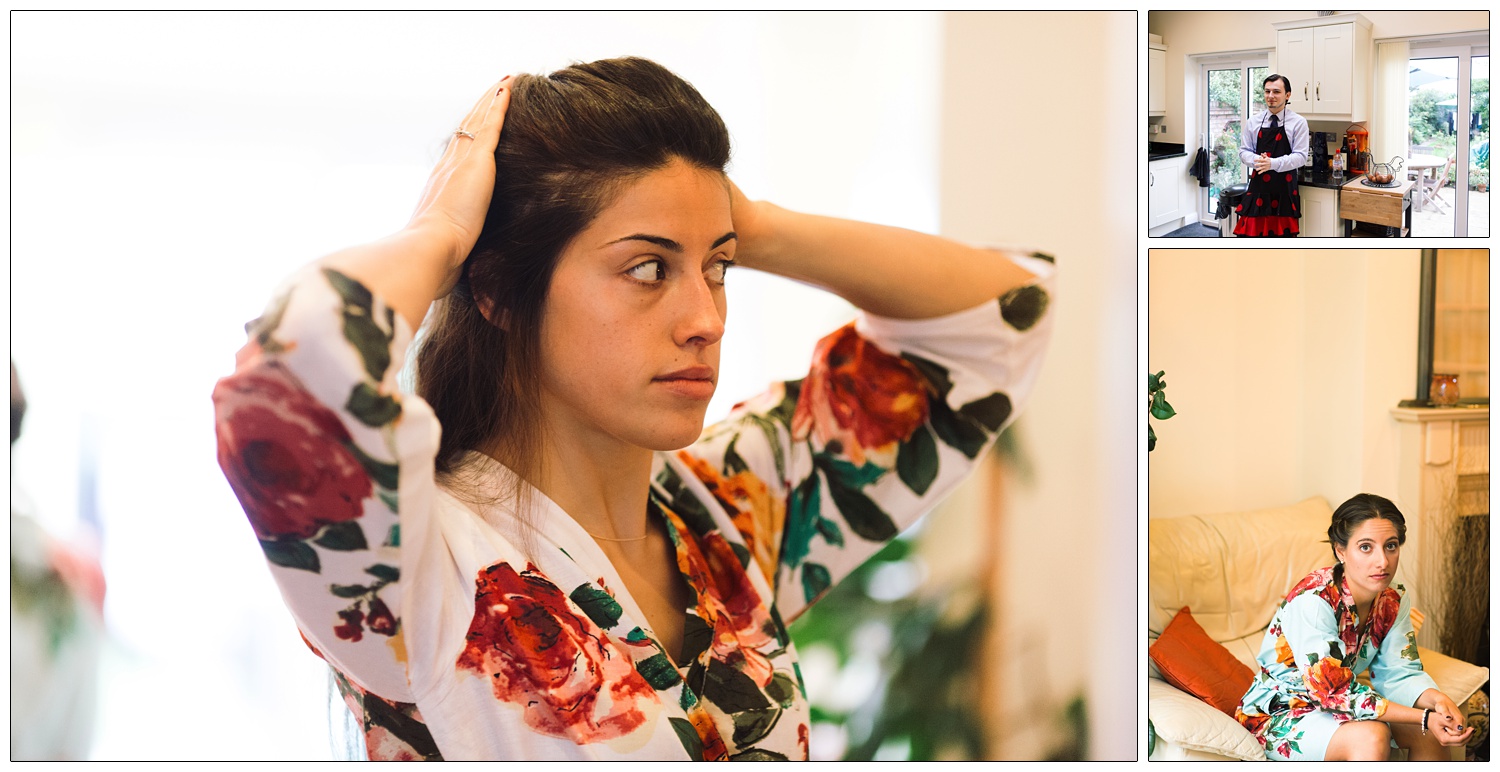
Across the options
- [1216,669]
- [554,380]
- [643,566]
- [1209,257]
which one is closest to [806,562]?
[643,566]

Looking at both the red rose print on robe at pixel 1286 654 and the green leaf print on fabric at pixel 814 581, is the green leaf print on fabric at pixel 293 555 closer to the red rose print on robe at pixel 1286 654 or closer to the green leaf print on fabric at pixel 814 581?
the green leaf print on fabric at pixel 814 581

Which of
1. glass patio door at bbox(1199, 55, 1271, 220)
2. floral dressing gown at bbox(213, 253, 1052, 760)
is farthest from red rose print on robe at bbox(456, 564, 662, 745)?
glass patio door at bbox(1199, 55, 1271, 220)

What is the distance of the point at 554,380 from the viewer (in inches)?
50.2

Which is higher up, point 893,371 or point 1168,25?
point 1168,25

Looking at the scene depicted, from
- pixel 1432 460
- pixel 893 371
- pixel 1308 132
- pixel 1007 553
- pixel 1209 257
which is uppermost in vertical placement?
pixel 1308 132

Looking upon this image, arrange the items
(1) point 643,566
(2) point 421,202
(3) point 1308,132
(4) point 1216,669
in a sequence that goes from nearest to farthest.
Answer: (2) point 421,202, (1) point 643,566, (3) point 1308,132, (4) point 1216,669

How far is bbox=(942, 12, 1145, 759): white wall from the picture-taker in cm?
163

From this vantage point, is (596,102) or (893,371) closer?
(596,102)

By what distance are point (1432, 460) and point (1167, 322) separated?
431 mm

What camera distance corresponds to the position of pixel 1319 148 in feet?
4.99

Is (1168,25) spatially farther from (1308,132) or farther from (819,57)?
(819,57)

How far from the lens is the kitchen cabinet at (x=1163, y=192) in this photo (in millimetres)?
1614

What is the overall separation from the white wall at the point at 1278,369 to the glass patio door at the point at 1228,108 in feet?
0.42

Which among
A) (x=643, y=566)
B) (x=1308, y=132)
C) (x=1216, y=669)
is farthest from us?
(x=1216, y=669)
